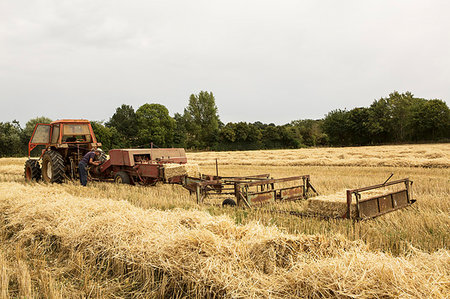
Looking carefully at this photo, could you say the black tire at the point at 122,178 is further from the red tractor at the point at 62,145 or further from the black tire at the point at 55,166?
the black tire at the point at 55,166

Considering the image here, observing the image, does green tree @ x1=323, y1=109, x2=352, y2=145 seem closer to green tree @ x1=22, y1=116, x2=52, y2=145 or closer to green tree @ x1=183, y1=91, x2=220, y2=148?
green tree @ x1=183, y1=91, x2=220, y2=148

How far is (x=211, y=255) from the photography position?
330 centimetres

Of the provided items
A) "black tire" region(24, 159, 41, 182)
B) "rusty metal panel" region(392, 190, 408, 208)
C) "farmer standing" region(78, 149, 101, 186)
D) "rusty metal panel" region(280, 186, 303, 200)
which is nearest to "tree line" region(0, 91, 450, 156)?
"black tire" region(24, 159, 41, 182)

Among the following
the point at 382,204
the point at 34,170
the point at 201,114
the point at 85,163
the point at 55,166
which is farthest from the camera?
the point at 201,114

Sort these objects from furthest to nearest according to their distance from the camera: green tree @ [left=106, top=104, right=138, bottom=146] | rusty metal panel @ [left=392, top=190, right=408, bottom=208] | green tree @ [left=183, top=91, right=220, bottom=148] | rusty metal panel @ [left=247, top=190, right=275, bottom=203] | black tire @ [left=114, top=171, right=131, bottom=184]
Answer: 1. green tree @ [left=183, top=91, right=220, bottom=148]
2. green tree @ [left=106, top=104, right=138, bottom=146]
3. black tire @ [left=114, top=171, right=131, bottom=184]
4. rusty metal panel @ [left=247, top=190, right=275, bottom=203]
5. rusty metal panel @ [left=392, top=190, right=408, bottom=208]

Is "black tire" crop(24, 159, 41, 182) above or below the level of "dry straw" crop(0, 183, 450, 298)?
above

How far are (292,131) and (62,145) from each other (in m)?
47.1

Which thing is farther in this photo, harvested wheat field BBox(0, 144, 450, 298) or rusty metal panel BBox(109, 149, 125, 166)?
rusty metal panel BBox(109, 149, 125, 166)

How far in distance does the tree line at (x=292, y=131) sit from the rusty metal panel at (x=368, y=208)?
43280 millimetres

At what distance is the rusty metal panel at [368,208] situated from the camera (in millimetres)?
5160

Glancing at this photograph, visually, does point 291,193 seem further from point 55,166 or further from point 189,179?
point 55,166

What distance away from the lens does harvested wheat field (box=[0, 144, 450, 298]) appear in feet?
8.79

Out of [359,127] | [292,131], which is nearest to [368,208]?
[292,131]

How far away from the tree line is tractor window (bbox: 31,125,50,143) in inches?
1380
